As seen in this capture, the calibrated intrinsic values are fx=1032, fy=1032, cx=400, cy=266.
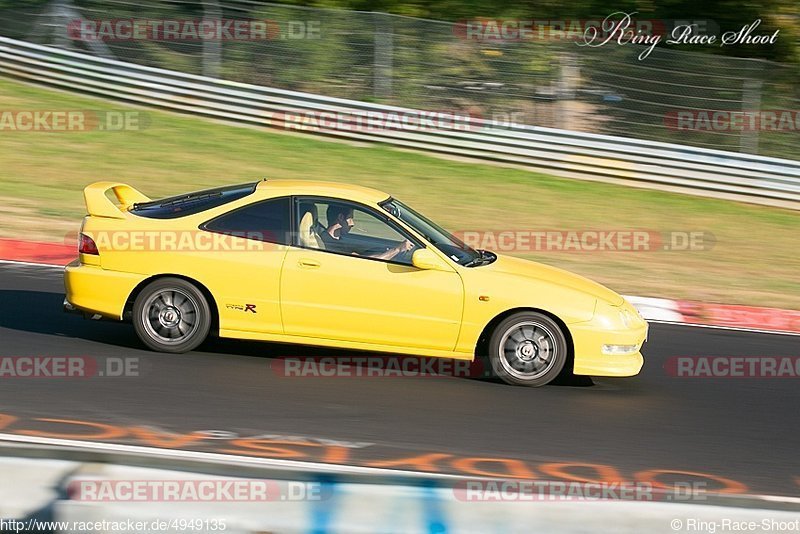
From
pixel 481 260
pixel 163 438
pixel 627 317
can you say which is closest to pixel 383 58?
pixel 481 260

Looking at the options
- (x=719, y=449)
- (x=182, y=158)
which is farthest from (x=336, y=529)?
(x=182, y=158)

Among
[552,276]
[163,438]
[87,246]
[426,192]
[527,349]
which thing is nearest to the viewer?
[163,438]

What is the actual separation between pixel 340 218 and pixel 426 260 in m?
0.77

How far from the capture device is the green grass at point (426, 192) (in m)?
12.8

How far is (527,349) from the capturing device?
7816 millimetres

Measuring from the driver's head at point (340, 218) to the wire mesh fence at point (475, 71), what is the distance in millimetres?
10704

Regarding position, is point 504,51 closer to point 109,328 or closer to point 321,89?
point 321,89

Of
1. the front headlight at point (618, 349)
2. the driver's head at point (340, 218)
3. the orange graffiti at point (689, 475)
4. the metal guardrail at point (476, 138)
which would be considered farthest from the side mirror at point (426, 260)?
the metal guardrail at point (476, 138)

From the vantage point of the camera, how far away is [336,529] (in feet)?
14.7

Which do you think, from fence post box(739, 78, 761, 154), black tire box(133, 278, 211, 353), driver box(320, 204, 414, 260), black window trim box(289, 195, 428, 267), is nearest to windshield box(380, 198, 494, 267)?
black window trim box(289, 195, 428, 267)

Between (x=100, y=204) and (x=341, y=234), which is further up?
(x=100, y=204)

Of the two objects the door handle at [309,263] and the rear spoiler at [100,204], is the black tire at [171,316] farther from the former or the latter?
the door handle at [309,263]

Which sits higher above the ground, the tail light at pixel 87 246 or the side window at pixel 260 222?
the side window at pixel 260 222

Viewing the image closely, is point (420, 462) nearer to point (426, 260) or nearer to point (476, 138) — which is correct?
point (426, 260)
